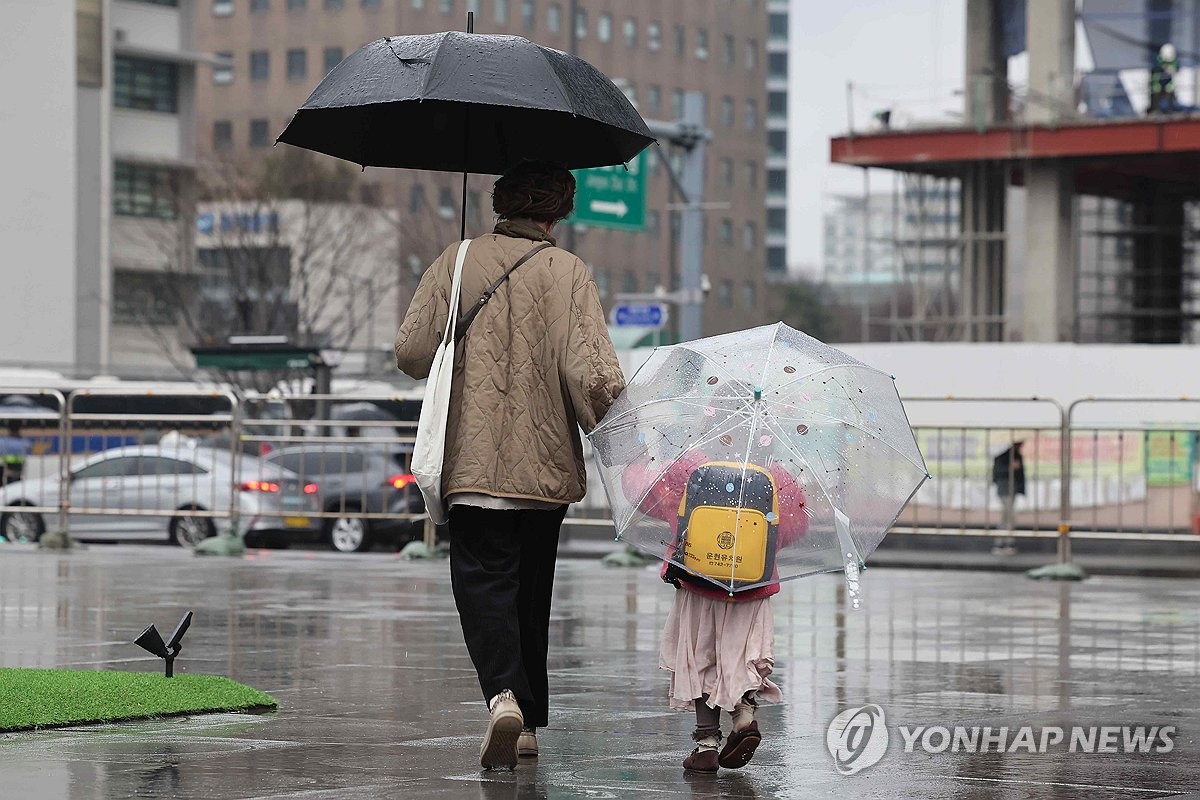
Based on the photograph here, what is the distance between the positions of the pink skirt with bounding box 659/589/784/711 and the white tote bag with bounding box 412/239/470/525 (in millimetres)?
858

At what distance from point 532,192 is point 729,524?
1.35m

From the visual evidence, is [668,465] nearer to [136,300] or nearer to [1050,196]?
[1050,196]

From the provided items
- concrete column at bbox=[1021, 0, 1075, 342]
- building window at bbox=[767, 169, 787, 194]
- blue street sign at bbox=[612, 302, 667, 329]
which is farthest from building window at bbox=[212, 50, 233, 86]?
blue street sign at bbox=[612, 302, 667, 329]

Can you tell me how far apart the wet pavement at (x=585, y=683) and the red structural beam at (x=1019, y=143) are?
2484cm

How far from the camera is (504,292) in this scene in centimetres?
682

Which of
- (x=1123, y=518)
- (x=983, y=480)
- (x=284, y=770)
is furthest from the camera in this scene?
(x=983, y=480)

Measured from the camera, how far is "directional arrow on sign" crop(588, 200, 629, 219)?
30219 mm

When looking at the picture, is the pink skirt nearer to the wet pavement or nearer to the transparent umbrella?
the transparent umbrella

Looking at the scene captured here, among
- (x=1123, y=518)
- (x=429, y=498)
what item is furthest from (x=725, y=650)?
(x=1123, y=518)

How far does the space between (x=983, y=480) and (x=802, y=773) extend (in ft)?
52.4

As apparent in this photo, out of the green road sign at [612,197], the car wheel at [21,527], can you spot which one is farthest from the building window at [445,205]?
the car wheel at [21,527]

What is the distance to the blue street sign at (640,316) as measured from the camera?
29.3 metres

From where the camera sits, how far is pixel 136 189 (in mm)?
66500

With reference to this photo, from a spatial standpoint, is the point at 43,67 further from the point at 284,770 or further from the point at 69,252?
the point at 284,770
